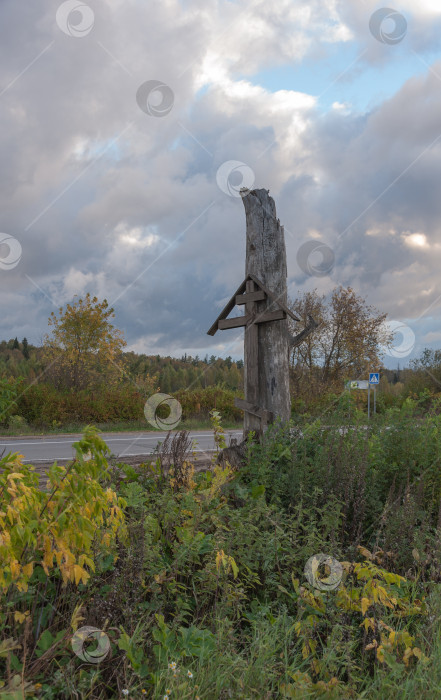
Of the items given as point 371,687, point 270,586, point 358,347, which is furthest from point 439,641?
point 358,347

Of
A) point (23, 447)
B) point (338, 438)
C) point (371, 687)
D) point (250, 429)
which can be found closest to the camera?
point (371, 687)

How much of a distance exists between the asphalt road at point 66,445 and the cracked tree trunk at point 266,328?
3.93 m

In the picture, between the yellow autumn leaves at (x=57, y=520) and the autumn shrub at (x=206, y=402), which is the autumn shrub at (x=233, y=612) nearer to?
the yellow autumn leaves at (x=57, y=520)

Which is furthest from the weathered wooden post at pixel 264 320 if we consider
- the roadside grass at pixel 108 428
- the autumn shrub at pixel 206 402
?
the autumn shrub at pixel 206 402

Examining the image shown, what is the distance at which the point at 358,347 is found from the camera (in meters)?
22.4

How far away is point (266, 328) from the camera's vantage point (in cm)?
640

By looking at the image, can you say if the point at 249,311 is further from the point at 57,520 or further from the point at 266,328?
the point at 57,520

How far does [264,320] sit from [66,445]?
25.2 feet

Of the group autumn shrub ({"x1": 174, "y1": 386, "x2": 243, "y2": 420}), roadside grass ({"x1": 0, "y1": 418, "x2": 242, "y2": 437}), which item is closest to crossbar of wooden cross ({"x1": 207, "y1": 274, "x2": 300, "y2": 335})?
roadside grass ({"x1": 0, "y1": 418, "x2": 242, "y2": 437})

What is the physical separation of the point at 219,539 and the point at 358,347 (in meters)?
19.9

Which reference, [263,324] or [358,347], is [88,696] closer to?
[263,324]

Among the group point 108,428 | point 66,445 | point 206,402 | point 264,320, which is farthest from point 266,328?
point 206,402

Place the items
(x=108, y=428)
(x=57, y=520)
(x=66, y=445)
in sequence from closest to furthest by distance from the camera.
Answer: (x=57, y=520) < (x=66, y=445) < (x=108, y=428)

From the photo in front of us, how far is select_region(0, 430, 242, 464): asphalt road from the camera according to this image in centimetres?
1059
